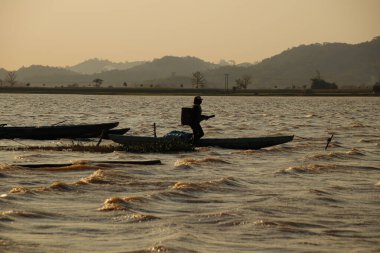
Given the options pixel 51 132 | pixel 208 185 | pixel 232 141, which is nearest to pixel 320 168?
pixel 232 141

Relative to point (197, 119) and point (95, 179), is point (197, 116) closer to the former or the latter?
point (197, 119)

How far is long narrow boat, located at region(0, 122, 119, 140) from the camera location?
112 feet

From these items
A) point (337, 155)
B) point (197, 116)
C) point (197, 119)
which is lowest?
point (337, 155)

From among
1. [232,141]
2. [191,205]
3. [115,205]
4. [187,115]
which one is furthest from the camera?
[232,141]

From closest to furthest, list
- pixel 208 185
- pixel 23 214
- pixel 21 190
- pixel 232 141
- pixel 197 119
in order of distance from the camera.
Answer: pixel 23 214
pixel 21 190
pixel 208 185
pixel 197 119
pixel 232 141

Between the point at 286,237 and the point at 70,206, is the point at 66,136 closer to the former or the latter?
the point at 70,206

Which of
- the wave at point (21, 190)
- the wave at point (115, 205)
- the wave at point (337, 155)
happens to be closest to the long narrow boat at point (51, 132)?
the wave at point (337, 155)

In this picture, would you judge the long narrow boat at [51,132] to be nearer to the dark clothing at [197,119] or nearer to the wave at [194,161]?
the dark clothing at [197,119]

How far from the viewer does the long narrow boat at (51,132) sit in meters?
34.2

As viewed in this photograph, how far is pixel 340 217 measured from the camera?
1612 cm

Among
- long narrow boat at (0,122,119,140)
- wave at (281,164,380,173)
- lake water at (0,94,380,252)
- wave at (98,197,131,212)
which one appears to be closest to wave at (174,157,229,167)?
lake water at (0,94,380,252)

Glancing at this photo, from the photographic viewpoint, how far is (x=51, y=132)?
34.8 metres

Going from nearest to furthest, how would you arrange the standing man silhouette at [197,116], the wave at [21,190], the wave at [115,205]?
the wave at [115,205] < the wave at [21,190] < the standing man silhouette at [197,116]

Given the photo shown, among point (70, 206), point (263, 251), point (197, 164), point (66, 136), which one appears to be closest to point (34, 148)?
point (66, 136)
